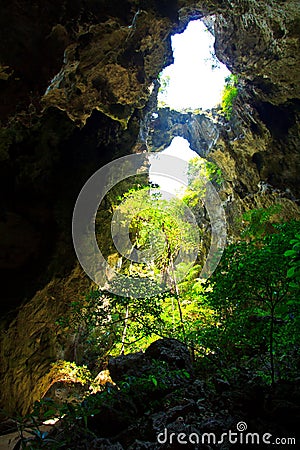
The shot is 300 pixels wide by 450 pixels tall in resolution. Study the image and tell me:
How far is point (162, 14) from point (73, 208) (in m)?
5.16

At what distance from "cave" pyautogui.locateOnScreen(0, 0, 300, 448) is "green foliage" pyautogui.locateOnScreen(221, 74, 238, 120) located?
1.19 metres

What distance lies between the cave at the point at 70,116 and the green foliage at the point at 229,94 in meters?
1.19

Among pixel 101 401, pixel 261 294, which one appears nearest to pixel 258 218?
pixel 261 294

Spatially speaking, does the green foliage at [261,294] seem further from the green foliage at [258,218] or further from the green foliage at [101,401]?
the green foliage at [258,218]

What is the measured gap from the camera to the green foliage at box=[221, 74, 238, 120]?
39.6 feet

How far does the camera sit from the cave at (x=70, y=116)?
5145 mm

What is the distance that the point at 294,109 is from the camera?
968 cm

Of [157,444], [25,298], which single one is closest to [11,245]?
[25,298]

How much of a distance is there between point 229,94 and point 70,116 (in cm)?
825

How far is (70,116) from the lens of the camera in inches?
269

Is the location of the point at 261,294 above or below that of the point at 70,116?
below

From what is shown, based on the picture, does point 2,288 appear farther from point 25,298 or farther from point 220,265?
point 220,265

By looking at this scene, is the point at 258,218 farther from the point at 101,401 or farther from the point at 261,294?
the point at 101,401

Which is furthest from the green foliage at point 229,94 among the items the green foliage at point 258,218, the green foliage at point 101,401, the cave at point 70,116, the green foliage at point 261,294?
the green foliage at point 101,401
